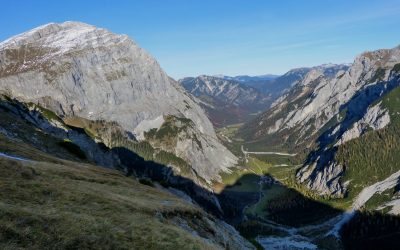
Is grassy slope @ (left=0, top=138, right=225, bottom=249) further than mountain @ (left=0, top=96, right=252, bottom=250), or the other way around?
mountain @ (left=0, top=96, right=252, bottom=250)

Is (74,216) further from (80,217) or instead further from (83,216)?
(83,216)

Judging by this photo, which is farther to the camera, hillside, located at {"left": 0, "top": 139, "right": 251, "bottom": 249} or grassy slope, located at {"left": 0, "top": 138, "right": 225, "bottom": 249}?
hillside, located at {"left": 0, "top": 139, "right": 251, "bottom": 249}

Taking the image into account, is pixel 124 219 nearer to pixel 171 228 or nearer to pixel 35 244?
pixel 171 228

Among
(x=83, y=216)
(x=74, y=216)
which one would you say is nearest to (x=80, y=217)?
(x=74, y=216)

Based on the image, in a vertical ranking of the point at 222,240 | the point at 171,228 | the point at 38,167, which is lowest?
the point at 222,240

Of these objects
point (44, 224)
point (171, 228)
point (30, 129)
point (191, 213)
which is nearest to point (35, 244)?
point (44, 224)

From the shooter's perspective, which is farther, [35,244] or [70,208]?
[70,208]

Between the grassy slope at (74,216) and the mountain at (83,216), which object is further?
the mountain at (83,216)

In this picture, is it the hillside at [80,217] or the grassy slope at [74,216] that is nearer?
the grassy slope at [74,216]
